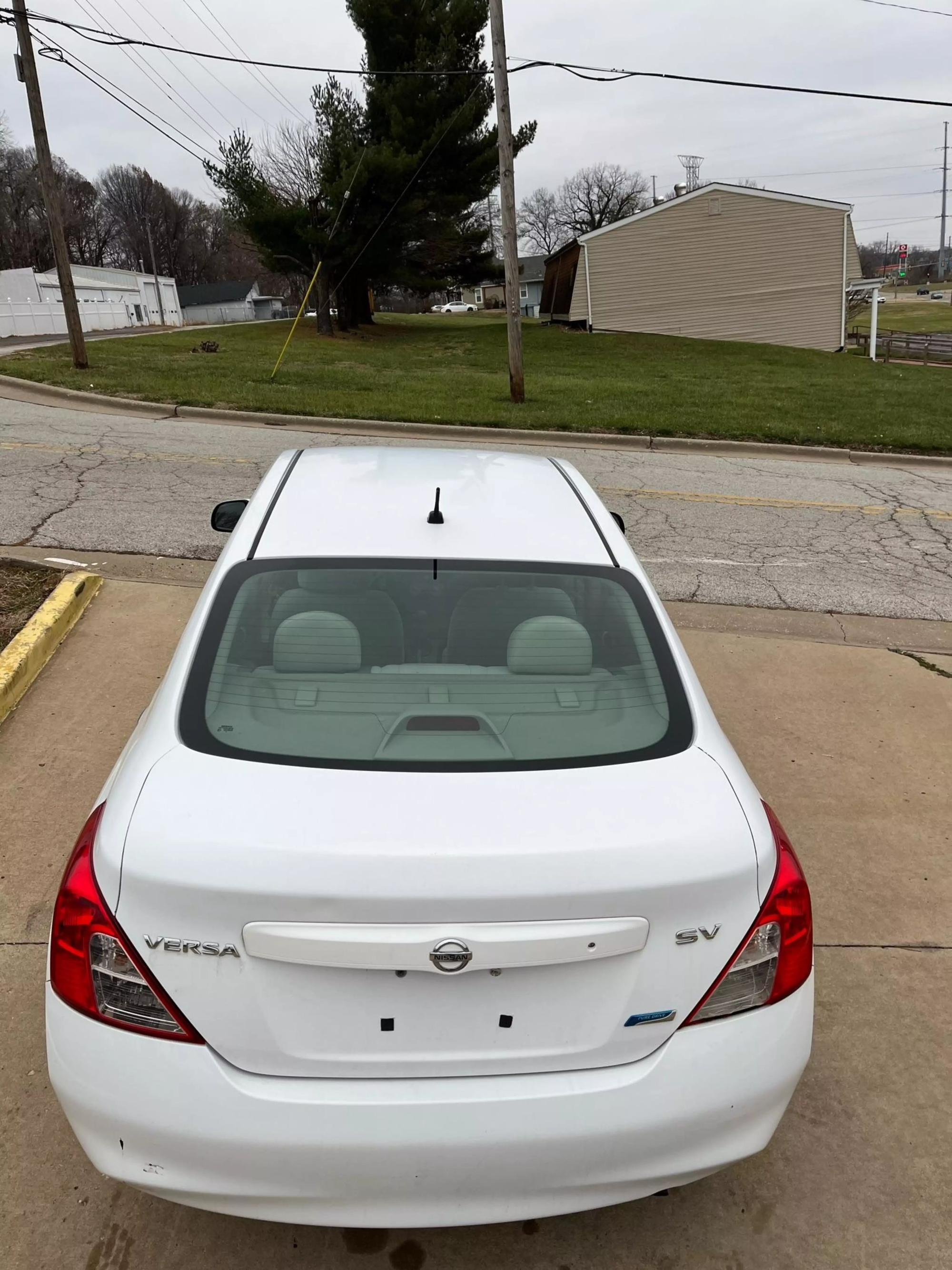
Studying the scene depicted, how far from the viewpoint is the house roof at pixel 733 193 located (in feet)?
106

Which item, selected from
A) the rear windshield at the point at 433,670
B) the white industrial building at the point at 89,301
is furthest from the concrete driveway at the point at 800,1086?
the white industrial building at the point at 89,301

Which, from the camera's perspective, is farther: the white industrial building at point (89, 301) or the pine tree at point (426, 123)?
the white industrial building at point (89, 301)

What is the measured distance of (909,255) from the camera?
462ft

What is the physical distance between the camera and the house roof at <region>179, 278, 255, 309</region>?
90062 mm

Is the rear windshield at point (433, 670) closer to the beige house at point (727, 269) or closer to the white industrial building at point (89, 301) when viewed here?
the beige house at point (727, 269)

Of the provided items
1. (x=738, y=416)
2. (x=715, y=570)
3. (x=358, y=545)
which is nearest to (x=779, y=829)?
(x=358, y=545)

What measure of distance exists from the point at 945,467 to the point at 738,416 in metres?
3.30

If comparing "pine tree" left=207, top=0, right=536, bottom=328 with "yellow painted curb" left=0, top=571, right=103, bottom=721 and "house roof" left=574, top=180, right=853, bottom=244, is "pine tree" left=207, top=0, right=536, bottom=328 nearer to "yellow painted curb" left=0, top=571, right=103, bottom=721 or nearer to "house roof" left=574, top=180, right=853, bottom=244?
"house roof" left=574, top=180, right=853, bottom=244

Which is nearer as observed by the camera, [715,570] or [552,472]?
[552,472]

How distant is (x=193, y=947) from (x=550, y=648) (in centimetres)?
122

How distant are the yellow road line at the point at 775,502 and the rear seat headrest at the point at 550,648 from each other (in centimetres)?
718

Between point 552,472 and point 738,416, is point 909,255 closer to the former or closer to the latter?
point 738,416

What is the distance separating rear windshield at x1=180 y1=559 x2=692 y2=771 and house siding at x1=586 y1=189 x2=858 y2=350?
34.6 metres

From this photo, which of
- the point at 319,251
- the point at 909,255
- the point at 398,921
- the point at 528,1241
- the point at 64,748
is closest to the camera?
the point at 398,921
